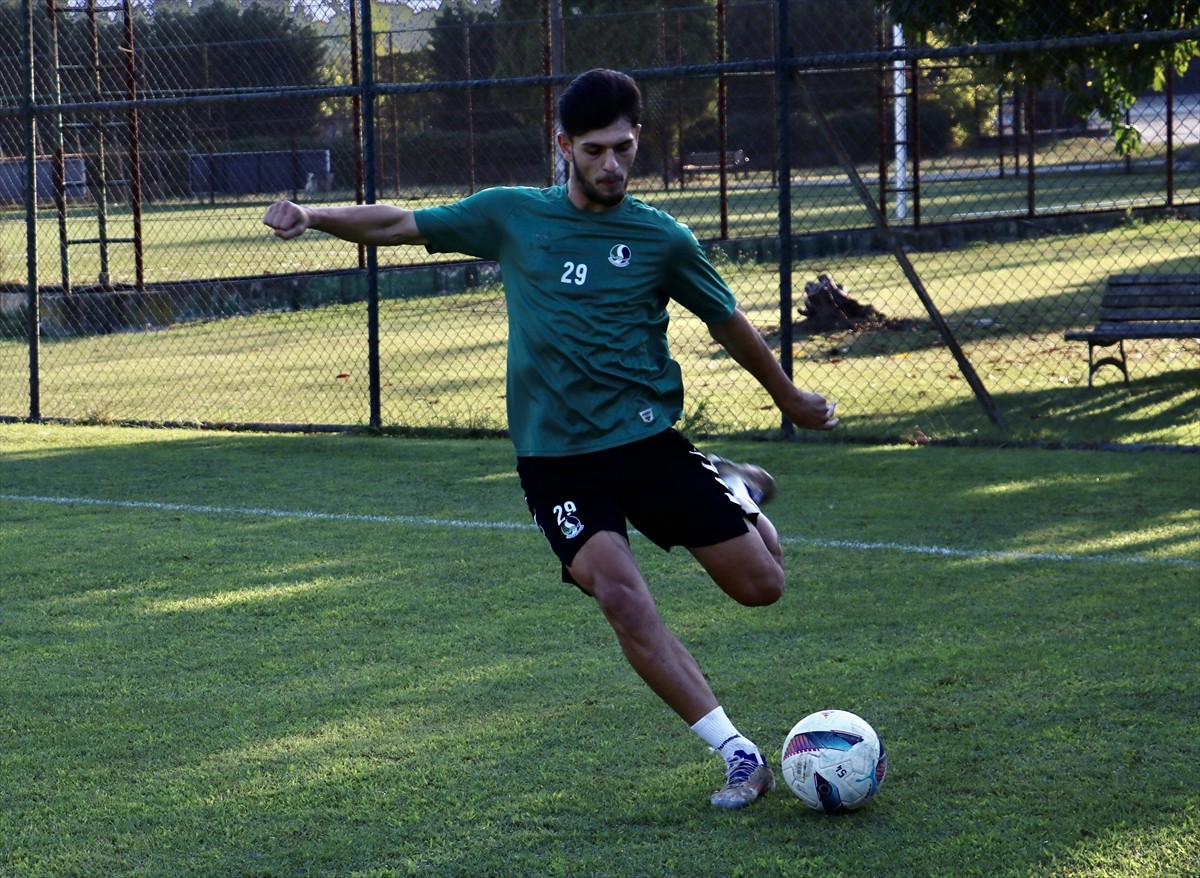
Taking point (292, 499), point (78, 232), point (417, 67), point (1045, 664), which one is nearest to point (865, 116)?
point (417, 67)

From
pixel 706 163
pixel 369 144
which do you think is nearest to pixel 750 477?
pixel 369 144

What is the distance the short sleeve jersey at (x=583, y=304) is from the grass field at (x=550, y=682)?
38.9 inches

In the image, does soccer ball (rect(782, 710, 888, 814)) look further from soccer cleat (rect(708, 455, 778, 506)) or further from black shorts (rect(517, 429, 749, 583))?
soccer cleat (rect(708, 455, 778, 506))

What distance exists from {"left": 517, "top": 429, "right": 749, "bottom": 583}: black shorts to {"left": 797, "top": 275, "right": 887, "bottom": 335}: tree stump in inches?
435

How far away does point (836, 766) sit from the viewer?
3.95 m

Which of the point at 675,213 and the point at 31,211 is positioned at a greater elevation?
the point at 675,213

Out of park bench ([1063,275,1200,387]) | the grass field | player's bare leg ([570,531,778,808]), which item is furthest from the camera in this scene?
park bench ([1063,275,1200,387])

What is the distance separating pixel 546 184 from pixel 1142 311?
45.5 ft

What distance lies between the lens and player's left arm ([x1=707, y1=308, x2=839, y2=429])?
15.0 feet

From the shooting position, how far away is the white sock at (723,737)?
13.5ft

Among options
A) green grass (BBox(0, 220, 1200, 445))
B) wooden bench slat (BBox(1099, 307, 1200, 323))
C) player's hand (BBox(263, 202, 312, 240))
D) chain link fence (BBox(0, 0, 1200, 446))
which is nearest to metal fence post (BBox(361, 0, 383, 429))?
chain link fence (BBox(0, 0, 1200, 446))

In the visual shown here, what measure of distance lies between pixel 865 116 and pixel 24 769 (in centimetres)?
3812

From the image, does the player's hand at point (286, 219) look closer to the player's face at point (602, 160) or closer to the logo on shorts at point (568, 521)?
the player's face at point (602, 160)

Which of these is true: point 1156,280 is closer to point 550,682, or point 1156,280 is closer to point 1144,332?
point 1144,332
